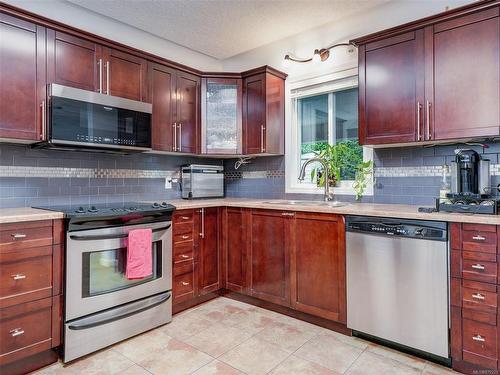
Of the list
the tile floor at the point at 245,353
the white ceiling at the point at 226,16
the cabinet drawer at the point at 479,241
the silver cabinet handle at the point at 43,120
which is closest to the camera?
the cabinet drawer at the point at 479,241

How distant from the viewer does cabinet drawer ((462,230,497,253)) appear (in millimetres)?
1745

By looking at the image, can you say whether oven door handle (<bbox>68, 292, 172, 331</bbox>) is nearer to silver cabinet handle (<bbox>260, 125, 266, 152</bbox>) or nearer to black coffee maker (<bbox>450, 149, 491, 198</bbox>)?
silver cabinet handle (<bbox>260, 125, 266, 152</bbox>)

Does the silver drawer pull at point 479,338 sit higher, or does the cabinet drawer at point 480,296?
the cabinet drawer at point 480,296

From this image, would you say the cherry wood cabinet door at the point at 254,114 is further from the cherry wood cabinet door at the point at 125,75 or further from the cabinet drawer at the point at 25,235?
the cabinet drawer at the point at 25,235

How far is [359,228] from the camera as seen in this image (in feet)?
7.30

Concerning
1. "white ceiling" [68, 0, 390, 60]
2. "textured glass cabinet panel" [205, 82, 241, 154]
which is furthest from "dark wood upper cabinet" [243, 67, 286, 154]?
"white ceiling" [68, 0, 390, 60]

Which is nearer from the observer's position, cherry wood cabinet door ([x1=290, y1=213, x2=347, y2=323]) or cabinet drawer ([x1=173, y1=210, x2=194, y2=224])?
cherry wood cabinet door ([x1=290, y1=213, x2=347, y2=323])

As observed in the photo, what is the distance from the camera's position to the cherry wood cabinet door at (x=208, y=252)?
2.93 m

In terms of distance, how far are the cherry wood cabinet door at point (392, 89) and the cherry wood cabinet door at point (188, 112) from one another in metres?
1.71

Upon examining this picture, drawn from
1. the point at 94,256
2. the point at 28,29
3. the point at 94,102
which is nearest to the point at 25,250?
the point at 94,256

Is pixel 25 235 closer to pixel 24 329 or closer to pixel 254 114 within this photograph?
pixel 24 329

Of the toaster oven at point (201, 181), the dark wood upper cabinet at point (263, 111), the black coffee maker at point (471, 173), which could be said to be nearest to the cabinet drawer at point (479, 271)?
the black coffee maker at point (471, 173)

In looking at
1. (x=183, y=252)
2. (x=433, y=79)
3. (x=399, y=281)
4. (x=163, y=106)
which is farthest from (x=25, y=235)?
(x=433, y=79)

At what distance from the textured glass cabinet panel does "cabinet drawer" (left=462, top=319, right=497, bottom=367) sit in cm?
248
